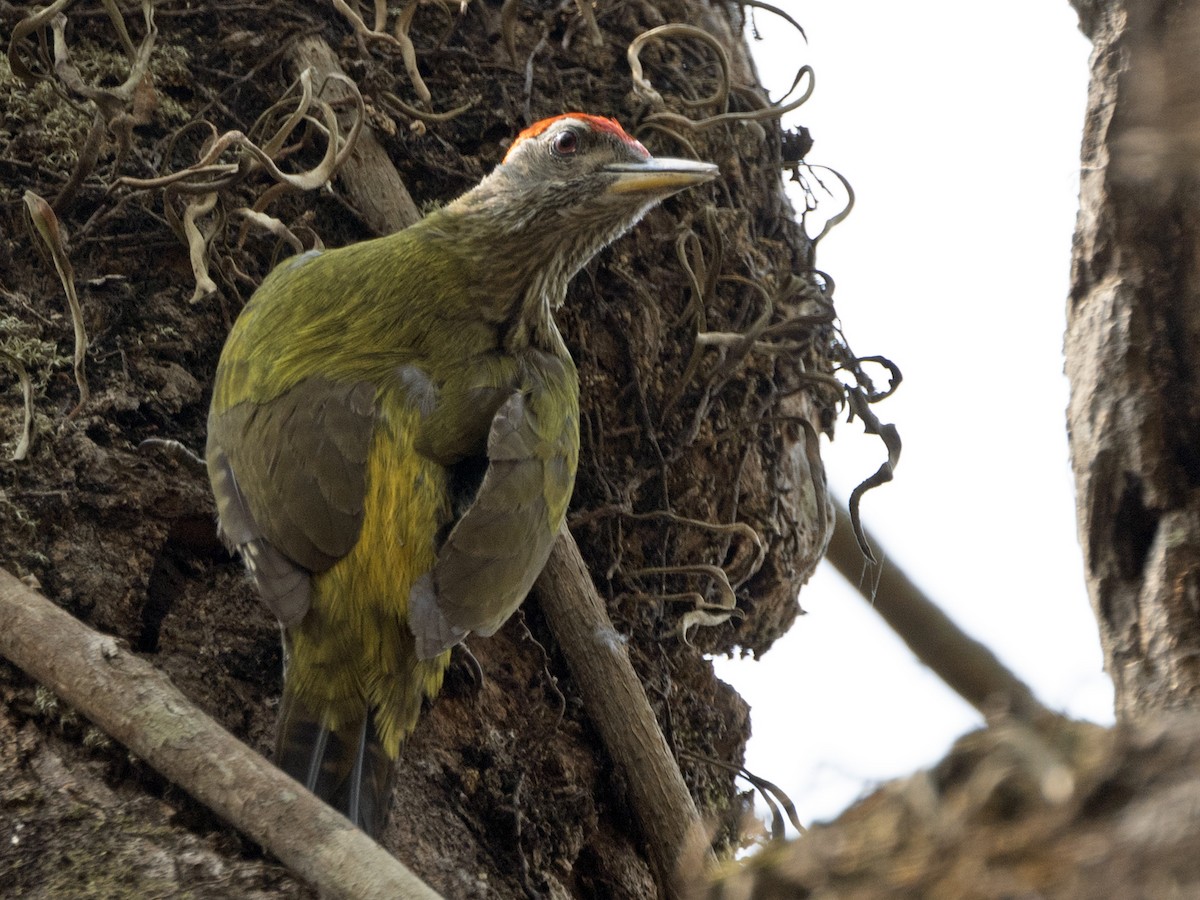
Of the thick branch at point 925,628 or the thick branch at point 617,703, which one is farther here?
the thick branch at point 925,628

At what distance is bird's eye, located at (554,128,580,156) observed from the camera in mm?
3232

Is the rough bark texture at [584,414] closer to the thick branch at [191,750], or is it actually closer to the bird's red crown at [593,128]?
the thick branch at [191,750]

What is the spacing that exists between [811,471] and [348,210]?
131 centimetres

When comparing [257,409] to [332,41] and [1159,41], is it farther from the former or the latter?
[1159,41]

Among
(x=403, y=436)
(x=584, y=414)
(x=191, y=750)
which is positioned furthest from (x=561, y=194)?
(x=191, y=750)

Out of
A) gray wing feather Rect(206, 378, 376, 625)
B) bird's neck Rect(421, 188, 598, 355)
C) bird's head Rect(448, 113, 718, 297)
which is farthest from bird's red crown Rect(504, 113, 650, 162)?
gray wing feather Rect(206, 378, 376, 625)

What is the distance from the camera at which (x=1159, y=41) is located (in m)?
1.13

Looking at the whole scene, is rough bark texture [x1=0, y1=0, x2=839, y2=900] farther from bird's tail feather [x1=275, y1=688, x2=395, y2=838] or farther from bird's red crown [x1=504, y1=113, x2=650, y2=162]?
bird's red crown [x1=504, y1=113, x2=650, y2=162]

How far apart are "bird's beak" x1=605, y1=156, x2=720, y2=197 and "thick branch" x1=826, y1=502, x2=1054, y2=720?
3.12 ft

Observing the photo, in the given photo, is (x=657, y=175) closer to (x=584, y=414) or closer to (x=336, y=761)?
(x=584, y=414)

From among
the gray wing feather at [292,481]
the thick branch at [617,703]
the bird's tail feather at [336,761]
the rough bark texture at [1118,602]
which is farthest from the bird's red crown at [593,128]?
the rough bark texture at [1118,602]

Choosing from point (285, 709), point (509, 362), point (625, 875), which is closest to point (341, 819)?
point (285, 709)

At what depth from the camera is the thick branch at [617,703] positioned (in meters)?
2.67

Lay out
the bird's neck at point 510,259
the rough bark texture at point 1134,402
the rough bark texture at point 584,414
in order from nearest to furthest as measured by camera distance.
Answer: the rough bark texture at point 1134,402 < the rough bark texture at point 584,414 < the bird's neck at point 510,259
